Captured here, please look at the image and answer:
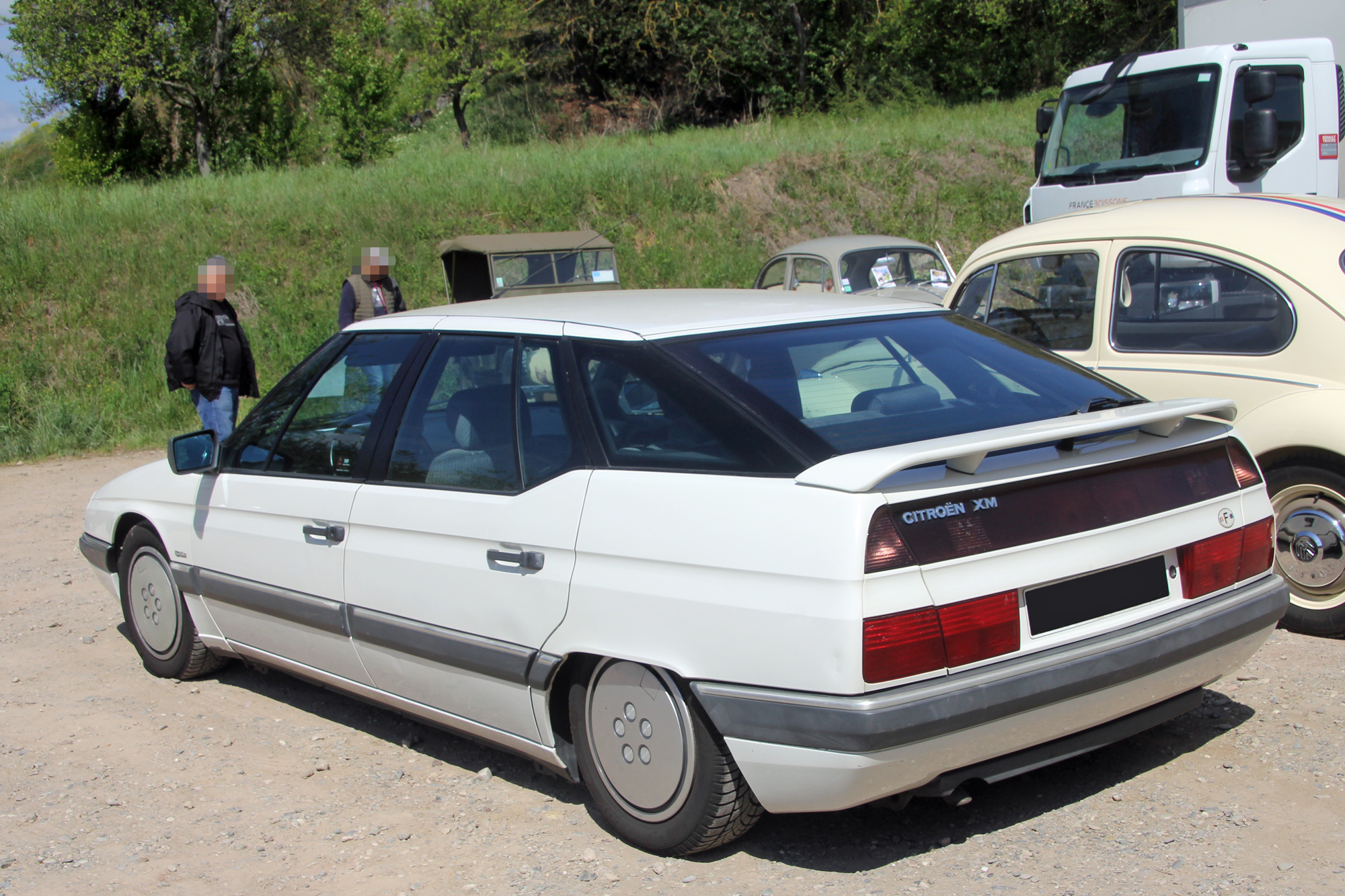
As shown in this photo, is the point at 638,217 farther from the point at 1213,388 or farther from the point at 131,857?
the point at 131,857

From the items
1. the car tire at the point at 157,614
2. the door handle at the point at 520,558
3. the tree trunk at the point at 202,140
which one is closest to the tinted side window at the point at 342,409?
the door handle at the point at 520,558

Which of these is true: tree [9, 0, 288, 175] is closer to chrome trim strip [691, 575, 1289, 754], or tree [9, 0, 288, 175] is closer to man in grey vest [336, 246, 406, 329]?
man in grey vest [336, 246, 406, 329]

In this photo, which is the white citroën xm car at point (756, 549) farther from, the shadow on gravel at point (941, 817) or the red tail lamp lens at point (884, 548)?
the shadow on gravel at point (941, 817)

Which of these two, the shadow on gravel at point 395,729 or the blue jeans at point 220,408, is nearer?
the shadow on gravel at point 395,729

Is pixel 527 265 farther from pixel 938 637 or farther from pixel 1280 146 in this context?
pixel 938 637

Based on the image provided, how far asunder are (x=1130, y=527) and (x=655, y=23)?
3813 cm

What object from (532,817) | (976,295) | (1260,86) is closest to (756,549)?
(532,817)

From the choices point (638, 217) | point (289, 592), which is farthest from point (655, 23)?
point (289, 592)

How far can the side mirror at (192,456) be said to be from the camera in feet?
15.1

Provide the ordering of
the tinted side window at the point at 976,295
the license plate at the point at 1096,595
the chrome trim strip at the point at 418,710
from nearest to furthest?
Answer: the license plate at the point at 1096,595, the chrome trim strip at the point at 418,710, the tinted side window at the point at 976,295

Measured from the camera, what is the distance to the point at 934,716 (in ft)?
8.75

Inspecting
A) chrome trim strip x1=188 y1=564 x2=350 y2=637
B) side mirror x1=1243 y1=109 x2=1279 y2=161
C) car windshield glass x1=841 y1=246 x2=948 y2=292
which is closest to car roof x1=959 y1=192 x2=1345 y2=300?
chrome trim strip x1=188 y1=564 x2=350 y2=637

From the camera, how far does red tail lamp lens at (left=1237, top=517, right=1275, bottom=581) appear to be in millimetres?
3277

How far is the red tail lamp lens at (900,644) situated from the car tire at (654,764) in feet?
1.80
